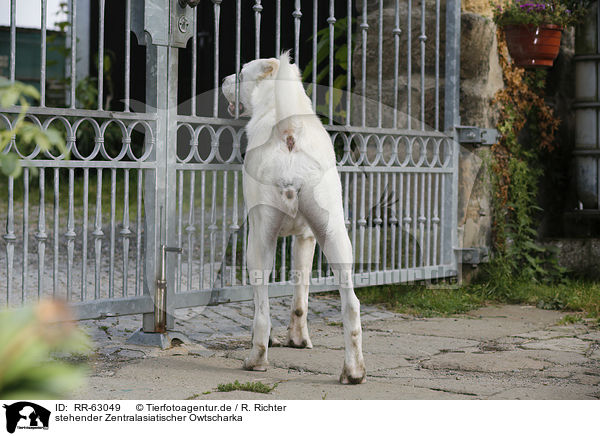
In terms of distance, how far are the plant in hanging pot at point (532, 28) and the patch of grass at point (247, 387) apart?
4.00m

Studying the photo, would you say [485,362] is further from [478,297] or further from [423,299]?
[478,297]

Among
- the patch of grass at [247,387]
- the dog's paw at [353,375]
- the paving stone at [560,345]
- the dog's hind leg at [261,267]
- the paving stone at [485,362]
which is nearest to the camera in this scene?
the patch of grass at [247,387]

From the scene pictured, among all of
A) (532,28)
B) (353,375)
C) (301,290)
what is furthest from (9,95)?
(532,28)

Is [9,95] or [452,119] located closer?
[9,95]

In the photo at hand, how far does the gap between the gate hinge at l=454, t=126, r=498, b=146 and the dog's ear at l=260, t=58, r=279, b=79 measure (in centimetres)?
244

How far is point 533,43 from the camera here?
6.40 m

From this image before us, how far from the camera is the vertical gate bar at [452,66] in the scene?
20.0 ft

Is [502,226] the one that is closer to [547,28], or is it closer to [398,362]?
[547,28]

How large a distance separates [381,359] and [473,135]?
2.51 metres

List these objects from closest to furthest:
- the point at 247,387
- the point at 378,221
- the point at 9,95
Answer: the point at 9,95 → the point at 247,387 → the point at 378,221

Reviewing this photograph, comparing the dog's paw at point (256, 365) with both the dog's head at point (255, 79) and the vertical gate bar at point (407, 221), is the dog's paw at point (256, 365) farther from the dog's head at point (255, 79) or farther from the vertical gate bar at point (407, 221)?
the vertical gate bar at point (407, 221)

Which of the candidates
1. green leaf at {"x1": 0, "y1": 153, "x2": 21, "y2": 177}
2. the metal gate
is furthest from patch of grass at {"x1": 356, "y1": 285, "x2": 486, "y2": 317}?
green leaf at {"x1": 0, "y1": 153, "x2": 21, "y2": 177}

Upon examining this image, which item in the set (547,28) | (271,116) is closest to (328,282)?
(271,116)
